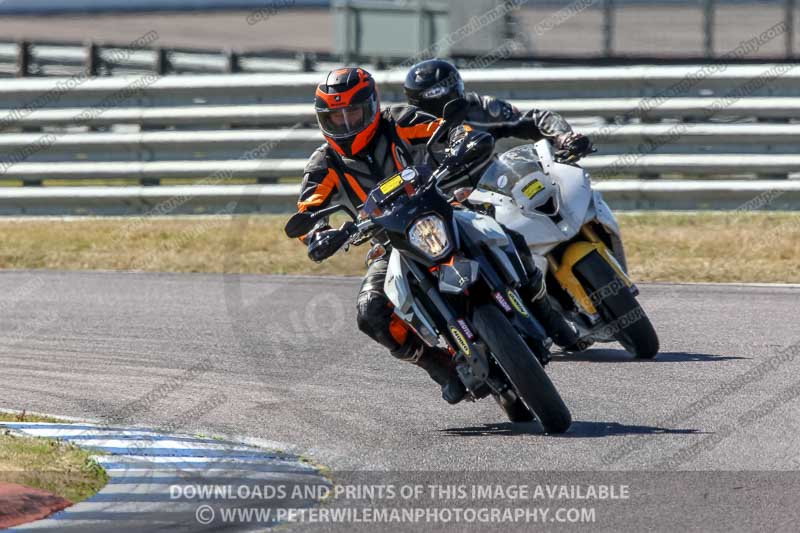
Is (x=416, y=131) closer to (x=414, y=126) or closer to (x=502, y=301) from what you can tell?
(x=414, y=126)

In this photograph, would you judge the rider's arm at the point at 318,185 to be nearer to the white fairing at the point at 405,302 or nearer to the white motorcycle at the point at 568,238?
the white fairing at the point at 405,302

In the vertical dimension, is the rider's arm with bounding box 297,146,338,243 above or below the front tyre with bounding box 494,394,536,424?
above

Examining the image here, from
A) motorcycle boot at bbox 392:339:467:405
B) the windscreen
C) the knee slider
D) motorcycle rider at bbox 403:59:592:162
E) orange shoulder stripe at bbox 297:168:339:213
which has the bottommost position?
motorcycle boot at bbox 392:339:467:405

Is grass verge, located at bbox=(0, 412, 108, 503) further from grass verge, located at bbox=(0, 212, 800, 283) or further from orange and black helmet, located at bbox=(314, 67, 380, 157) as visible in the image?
grass verge, located at bbox=(0, 212, 800, 283)

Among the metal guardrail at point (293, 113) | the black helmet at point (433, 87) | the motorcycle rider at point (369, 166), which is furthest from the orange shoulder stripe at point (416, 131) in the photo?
the metal guardrail at point (293, 113)

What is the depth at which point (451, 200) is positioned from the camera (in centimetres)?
653

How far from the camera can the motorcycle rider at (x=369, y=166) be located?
269 inches

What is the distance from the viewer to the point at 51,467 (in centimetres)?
570

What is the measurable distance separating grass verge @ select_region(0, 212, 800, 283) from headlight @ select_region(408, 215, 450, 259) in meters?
5.25

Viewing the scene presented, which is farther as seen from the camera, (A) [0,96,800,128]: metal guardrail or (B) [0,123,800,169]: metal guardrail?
(A) [0,96,800,128]: metal guardrail

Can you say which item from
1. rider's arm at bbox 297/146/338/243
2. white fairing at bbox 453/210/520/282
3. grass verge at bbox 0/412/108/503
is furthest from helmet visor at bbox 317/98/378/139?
grass verge at bbox 0/412/108/503

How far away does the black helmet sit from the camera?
8.61m

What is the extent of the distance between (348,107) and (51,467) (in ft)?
7.81

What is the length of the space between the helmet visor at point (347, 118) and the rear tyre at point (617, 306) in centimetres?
166
